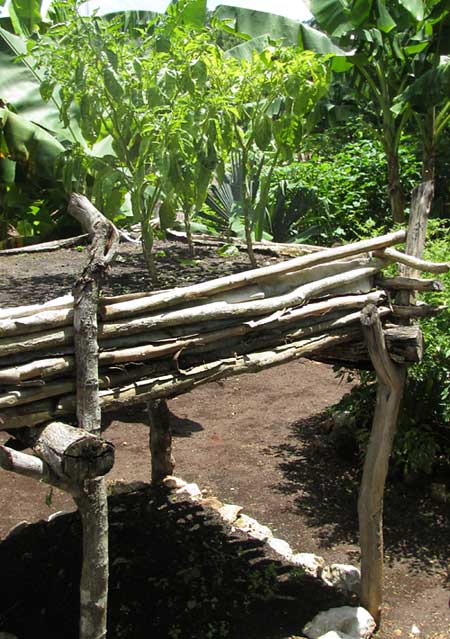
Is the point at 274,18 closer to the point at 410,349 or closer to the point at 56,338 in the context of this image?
the point at 410,349

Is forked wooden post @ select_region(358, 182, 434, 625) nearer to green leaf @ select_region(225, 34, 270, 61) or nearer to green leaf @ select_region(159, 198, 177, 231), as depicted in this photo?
green leaf @ select_region(159, 198, 177, 231)

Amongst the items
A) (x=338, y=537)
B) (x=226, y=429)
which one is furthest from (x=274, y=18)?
(x=338, y=537)

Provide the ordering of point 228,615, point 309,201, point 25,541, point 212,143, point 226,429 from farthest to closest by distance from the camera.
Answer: point 309,201 < point 226,429 < point 25,541 < point 228,615 < point 212,143

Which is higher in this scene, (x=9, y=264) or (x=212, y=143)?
(x=212, y=143)

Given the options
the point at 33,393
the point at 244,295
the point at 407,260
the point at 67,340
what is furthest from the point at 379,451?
the point at 33,393

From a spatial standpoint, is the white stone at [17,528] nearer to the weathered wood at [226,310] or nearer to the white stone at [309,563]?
the white stone at [309,563]

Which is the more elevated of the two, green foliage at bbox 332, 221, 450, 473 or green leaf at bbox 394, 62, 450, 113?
green leaf at bbox 394, 62, 450, 113

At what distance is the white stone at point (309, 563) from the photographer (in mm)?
5789

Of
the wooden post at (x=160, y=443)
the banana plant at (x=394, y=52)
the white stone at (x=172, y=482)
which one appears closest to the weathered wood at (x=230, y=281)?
the wooden post at (x=160, y=443)

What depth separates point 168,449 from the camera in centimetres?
716

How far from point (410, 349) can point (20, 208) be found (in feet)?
22.7

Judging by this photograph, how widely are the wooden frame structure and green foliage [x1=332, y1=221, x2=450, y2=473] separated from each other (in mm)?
1601

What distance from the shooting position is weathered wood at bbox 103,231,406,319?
12.2 ft

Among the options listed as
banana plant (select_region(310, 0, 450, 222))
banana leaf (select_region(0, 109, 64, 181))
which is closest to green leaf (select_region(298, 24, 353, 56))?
banana plant (select_region(310, 0, 450, 222))
